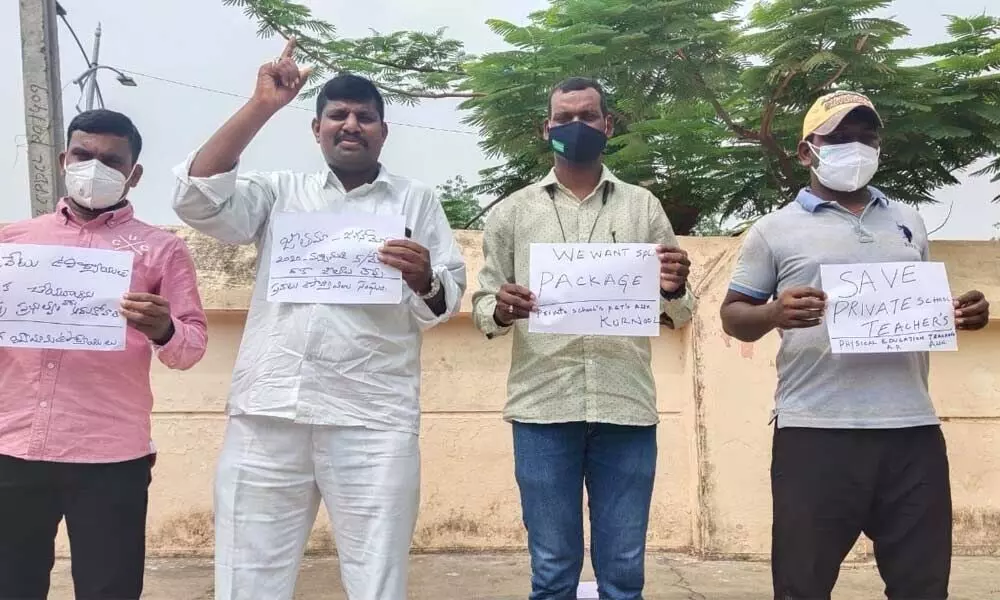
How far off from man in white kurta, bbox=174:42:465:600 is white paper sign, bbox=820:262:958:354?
109 cm

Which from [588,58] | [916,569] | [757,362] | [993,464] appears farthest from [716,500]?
[588,58]

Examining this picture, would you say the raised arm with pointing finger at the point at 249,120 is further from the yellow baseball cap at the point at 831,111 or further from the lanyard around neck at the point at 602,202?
the yellow baseball cap at the point at 831,111

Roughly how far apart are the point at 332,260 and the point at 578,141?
86 centimetres

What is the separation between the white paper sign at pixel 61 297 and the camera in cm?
222

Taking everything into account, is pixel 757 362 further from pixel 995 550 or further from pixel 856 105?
pixel 856 105

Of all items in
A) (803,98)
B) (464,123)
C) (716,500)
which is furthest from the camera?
(464,123)

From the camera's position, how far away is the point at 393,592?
7.43 ft

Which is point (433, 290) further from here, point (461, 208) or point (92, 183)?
point (461, 208)

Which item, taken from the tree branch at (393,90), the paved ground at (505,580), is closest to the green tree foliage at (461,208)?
the tree branch at (393,90)

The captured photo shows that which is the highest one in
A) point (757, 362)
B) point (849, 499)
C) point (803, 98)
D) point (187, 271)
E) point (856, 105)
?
point (803, 98)

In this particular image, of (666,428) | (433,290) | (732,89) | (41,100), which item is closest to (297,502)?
(433,290)

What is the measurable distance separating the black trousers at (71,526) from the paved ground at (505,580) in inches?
66.4

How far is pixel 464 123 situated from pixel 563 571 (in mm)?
4293

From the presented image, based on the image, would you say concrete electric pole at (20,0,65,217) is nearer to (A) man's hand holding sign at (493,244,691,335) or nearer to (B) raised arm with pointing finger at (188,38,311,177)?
(B) raised arm with pointing finger at (188,38,311,177)
